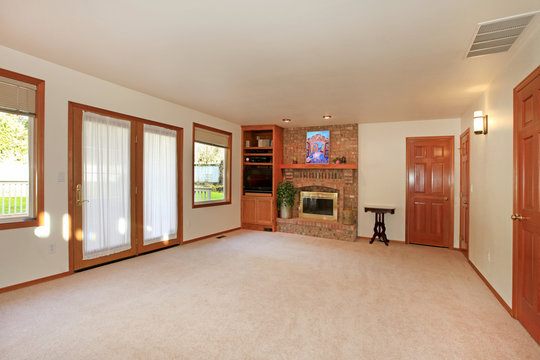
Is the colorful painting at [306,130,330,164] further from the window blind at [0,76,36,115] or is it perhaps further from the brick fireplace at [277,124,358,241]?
the window blind at [0,76,36,115]

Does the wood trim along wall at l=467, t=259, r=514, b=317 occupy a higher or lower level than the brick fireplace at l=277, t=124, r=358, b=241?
lower

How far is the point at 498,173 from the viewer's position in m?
3.13

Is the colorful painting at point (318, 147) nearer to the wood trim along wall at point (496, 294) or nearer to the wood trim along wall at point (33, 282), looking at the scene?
the wood trim along wall at point (496, 294)

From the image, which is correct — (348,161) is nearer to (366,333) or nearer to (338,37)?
(338,37)

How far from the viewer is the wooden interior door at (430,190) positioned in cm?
554

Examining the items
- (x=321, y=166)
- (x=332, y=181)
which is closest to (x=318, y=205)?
(x=332, y=181)

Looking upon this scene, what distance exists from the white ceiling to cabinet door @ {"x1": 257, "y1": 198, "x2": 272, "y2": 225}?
2.89 meters

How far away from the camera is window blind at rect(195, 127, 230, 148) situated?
5.66 metres

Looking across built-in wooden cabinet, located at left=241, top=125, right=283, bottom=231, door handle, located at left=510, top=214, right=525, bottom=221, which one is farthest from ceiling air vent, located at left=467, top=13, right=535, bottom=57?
built-in wooden cabinet, located at left=241, top=125, right=283, bottom=231

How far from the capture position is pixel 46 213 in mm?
3295

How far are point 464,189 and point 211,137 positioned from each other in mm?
4963

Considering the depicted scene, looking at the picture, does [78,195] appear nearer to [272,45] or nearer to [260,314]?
[260,314]

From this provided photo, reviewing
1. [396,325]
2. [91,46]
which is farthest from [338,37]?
[396,325]

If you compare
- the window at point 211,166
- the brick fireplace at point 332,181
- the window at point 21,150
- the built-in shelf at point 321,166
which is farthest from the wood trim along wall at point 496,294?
the window at point 21,150
